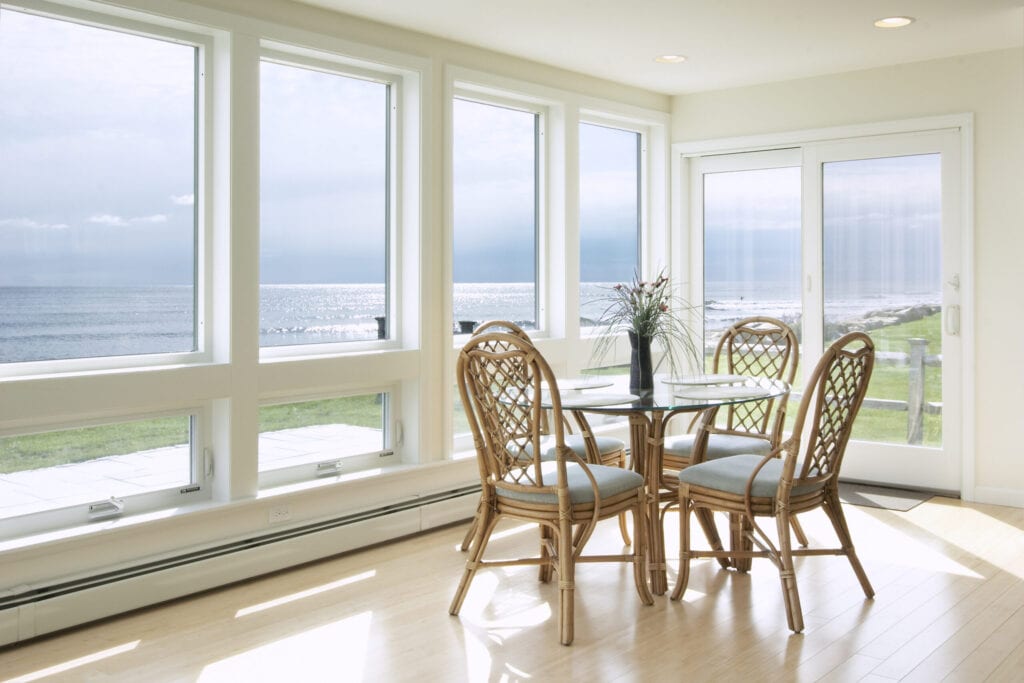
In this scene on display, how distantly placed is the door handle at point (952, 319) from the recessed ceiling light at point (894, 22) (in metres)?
1.67

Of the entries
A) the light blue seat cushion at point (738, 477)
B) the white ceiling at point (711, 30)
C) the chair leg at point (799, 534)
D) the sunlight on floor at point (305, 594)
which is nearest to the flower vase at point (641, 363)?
the light blue seat cushion at point (738, 477)

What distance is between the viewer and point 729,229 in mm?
6492

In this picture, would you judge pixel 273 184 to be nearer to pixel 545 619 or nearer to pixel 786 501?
pixel 545 619

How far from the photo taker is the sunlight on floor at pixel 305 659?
3.01 meters

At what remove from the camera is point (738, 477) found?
357cm

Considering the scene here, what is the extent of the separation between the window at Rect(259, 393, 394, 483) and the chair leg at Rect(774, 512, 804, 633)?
2118mm

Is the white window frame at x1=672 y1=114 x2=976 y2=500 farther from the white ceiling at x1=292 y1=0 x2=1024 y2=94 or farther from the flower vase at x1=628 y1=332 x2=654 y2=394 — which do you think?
the flower vase at x1=628 y1=332 x2=654 y2=394

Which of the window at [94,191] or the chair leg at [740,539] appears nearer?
the window at [94,191]

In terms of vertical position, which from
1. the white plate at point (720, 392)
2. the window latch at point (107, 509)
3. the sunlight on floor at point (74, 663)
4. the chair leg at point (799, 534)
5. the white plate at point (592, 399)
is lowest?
the sunlight on floor at point (74, 663)

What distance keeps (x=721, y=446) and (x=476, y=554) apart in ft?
4.50

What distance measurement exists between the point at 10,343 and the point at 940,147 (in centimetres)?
490

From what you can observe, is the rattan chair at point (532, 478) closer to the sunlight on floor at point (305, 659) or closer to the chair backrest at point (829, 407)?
the sunlight on floor at point (305, 659)

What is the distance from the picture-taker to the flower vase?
4.14 meters

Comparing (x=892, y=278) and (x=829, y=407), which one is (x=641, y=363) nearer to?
(x=829, y=407)
